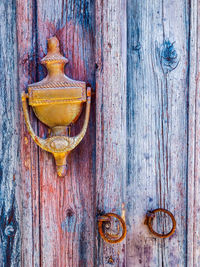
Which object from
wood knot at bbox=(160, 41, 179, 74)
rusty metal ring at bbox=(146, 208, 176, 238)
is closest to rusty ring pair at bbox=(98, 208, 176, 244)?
rusty metal ring at bbox=(146, 208, 176, 238)

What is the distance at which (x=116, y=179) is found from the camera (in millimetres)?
777

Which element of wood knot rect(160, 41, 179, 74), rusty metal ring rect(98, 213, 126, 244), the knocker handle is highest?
wood knot rect(160, 41, 179, 74)

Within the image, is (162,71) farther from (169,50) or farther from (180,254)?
(180,254)

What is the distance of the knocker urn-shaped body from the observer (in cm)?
75

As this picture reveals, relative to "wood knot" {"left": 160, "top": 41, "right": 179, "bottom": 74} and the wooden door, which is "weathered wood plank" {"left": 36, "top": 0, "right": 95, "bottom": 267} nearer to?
the wooden door

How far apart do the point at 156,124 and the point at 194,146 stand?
151 millimetres

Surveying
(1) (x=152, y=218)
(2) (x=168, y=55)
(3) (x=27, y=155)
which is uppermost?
(2) (x=168, y=55)

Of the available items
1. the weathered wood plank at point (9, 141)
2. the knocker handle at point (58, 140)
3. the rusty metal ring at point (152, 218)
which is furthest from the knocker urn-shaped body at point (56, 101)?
the rusty metal ring at point (152, 218)

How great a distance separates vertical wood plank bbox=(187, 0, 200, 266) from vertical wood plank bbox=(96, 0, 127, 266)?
0.24m

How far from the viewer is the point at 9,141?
0.84m

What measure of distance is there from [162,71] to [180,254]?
648 millimetres

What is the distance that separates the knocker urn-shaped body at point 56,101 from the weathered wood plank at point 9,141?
0.36 ft

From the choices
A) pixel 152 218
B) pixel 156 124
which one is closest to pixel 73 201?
pixel 152 218

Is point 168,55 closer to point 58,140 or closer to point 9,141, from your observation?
point 58,140
